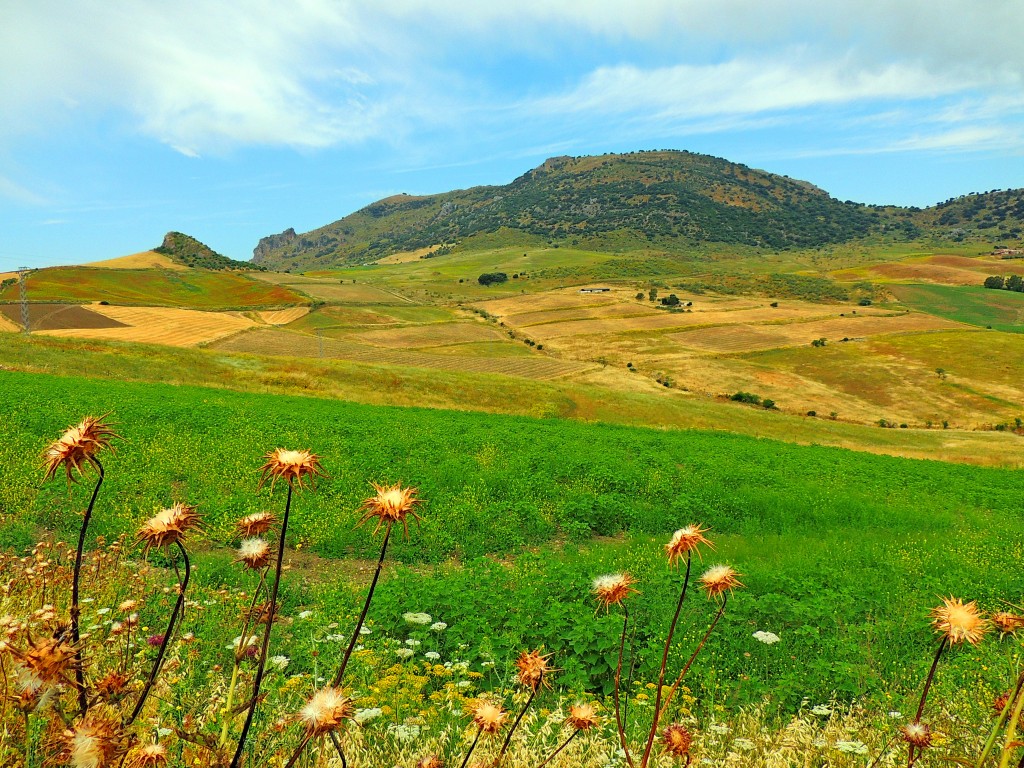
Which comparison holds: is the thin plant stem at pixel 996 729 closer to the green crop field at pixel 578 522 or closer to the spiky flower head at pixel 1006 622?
the spiky flower head at pixel 1006 622

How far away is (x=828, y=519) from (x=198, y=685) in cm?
1799

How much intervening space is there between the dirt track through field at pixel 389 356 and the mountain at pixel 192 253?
90.0 meters

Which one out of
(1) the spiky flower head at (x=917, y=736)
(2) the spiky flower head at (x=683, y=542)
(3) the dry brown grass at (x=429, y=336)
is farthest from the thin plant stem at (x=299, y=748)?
(3) the dry brown grass at (x=429, y=336)

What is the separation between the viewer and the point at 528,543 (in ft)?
47.2

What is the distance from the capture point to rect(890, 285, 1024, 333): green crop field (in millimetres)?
120188

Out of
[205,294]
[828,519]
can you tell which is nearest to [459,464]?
[828,519]

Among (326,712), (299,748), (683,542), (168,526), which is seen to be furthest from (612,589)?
(168,526)

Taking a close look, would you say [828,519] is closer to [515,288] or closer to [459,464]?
[459,464]

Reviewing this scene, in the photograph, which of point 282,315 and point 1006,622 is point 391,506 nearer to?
point 1006,622

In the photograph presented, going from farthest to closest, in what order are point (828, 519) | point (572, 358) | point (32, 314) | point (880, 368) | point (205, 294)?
point (205, 294), point (572, 358), point (880, 368), point (32, 314), point (828, 519)

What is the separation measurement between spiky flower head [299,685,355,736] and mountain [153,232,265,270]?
588 feet

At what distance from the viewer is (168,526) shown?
218cm

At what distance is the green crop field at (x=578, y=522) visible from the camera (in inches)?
313

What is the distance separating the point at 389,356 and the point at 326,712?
281 ft
